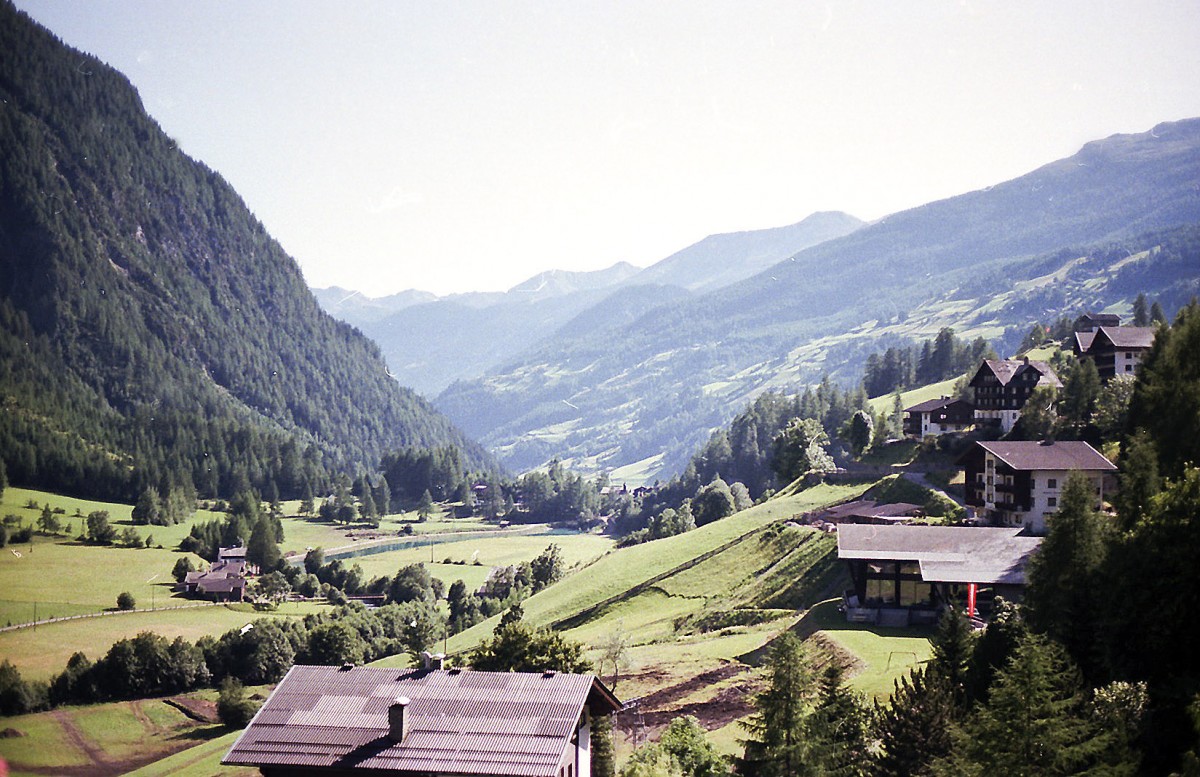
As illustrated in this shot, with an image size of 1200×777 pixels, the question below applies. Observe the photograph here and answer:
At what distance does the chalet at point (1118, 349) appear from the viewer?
10519 cm

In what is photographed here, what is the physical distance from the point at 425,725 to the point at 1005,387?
91880 millimetres

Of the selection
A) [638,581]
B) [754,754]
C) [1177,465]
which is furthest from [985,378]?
[754,754]

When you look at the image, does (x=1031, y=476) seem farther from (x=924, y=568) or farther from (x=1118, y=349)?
(x=1118, y=349)

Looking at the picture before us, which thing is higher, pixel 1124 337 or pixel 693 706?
pixel 1124 337

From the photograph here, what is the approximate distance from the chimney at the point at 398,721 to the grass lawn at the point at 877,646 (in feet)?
71.1

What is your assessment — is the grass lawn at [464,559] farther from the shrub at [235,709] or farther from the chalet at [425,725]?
the chalet at [425,725]

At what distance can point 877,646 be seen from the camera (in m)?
56.7

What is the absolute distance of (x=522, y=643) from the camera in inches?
1965

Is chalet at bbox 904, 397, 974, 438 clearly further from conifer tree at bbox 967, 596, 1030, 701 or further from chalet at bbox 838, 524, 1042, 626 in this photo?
conifer tree at bbox 967, 596, 1030, 701

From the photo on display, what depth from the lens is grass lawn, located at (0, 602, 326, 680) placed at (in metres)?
102

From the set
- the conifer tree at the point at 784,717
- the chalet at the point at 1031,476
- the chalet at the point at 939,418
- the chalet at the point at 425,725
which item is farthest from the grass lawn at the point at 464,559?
the conifer tree at the point at 784,717

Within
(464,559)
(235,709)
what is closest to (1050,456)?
(235,709)

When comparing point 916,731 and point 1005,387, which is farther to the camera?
point 1005,387

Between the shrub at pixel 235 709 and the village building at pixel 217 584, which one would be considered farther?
the village building at pixel 217 584
